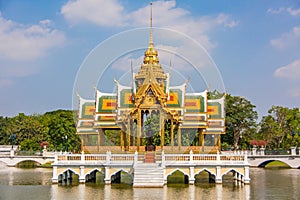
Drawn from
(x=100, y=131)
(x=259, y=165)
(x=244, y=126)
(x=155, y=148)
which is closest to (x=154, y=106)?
(x=155, y=148)

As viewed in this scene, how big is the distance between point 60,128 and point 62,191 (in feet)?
98.1

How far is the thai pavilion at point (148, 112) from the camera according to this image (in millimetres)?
25672

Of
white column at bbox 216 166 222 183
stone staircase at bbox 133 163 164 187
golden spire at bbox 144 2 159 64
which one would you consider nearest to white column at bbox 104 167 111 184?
stone staircase at bbox 133 163 164 187

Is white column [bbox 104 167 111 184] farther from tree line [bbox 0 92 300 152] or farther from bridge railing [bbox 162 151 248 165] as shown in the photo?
tree line [bbox 0 92 300 152]

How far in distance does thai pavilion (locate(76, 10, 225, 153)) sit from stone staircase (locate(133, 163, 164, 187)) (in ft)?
12.5

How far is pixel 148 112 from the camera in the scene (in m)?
26.3

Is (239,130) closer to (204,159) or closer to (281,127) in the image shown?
(281,127)

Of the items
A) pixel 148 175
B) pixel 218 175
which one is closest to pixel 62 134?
pixel 148 175

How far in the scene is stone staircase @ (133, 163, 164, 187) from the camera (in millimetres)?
21127

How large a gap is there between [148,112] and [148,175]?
5.59 metres

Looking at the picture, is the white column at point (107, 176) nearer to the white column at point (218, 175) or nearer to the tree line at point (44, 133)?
the white column at point (218, 175)

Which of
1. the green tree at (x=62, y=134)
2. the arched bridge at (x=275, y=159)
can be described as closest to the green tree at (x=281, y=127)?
the arched bridge at (x=275, y=159)

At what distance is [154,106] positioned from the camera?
2547cm

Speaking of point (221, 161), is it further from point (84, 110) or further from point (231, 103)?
point (231, 103)
